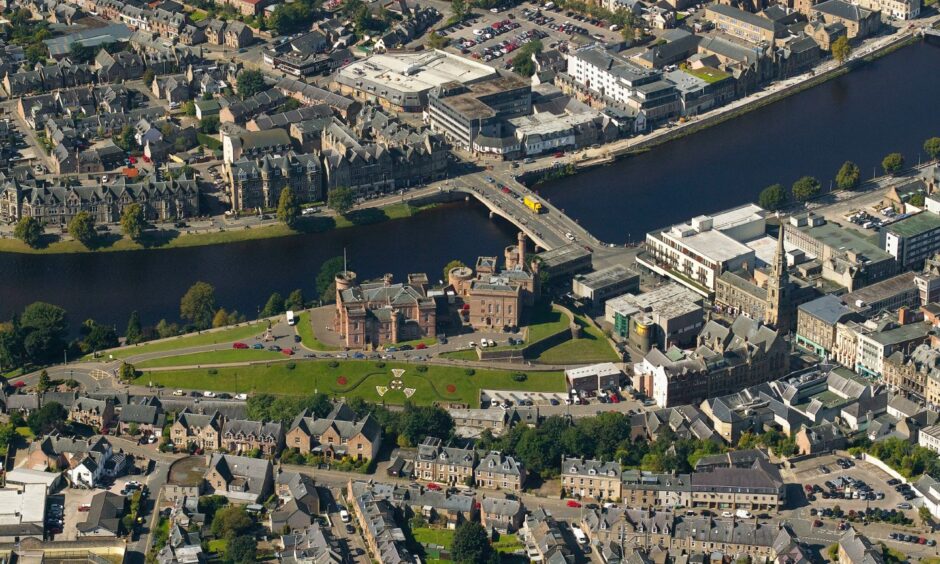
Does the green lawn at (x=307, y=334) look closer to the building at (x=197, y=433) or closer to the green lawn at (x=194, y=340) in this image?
the green lawn at (x=194, y=340)

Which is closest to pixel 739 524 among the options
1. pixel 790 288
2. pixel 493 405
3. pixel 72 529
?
pixel 493 405

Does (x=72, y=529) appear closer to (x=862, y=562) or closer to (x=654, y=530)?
(x=654, y=530)

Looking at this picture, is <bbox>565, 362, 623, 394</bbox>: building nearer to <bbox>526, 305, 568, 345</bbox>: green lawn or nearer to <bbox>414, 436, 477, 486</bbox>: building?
<bbox>526, 305, 568, 345</bbox>: green lawn

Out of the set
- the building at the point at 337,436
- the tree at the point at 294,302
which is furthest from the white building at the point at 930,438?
the tree at the point at 294,302

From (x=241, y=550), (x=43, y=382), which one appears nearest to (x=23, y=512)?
(x=241, y=550)

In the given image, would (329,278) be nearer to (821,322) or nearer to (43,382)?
(43,382)
